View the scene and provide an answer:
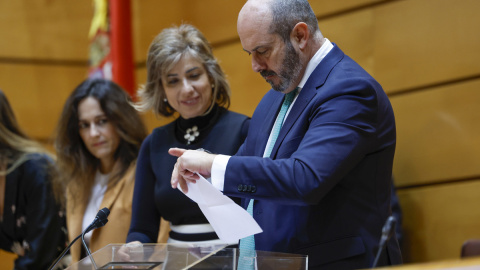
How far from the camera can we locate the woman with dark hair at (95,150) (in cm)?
291

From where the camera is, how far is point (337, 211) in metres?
1.68

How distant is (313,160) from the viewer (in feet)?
5.22

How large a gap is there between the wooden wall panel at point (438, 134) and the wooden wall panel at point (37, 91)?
9.37ft

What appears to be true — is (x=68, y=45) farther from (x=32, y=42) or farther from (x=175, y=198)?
(x=175, y=198)

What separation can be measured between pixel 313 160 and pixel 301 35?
45cm

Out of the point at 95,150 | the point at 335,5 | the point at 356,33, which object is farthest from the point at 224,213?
the point at 335,5

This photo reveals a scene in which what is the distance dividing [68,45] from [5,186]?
7.15 feet

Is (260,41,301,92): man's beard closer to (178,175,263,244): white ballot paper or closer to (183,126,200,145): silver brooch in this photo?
(178,175,263,244): white ballot paper

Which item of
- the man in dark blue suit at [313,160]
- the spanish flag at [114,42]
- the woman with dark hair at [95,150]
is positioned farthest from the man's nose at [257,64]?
the spanish flag at [114,42]

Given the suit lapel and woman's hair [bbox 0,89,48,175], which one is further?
woman's hair [bbox 0,89,48,175]

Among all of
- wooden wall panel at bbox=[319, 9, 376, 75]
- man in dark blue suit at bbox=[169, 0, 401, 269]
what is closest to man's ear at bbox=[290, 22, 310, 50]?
man in dark blue suit at bbox=[169, 0, 401, 269]

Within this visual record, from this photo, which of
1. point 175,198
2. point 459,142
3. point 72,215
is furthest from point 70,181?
point 459,142

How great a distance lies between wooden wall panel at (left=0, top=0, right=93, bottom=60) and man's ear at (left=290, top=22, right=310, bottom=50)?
3.63m

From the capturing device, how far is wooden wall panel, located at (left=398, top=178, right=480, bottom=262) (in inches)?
128
